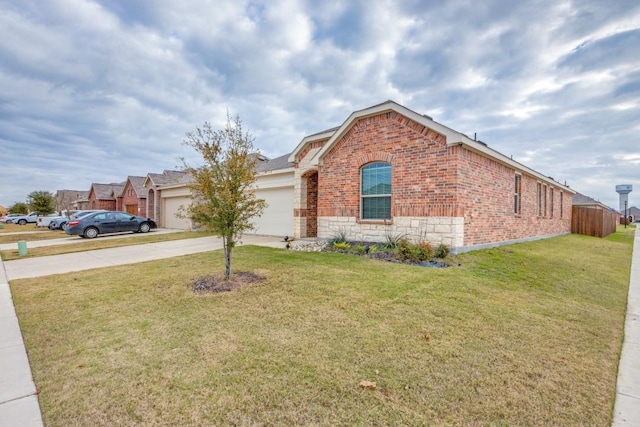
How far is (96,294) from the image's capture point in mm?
5629

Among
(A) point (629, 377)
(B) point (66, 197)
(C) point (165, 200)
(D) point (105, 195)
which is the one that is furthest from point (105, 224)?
(B) point (66, 197)

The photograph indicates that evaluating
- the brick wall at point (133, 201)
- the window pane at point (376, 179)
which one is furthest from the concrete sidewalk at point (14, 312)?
the brick wall at point (133, 201)

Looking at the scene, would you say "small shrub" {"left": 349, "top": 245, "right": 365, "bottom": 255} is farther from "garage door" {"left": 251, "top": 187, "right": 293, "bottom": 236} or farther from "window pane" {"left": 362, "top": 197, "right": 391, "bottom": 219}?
"garage door" {"left": 251, "top": 187, "right": 293, "bottom": 236}

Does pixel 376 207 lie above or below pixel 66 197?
below

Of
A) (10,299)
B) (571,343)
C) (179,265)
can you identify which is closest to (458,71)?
(571,343)

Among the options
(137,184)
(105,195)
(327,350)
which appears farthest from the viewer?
(105,195)

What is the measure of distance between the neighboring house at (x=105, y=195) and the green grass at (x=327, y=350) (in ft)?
Result: 127

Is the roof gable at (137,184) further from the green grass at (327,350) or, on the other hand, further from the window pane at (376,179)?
the window pane at (376,179)

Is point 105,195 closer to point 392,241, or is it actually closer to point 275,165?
point 275,165

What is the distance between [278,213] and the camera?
15508 mm

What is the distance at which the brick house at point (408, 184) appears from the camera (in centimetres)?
884

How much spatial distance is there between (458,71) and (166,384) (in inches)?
570

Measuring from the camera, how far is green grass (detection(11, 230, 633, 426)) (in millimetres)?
2354

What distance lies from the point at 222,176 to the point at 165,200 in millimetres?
22547
